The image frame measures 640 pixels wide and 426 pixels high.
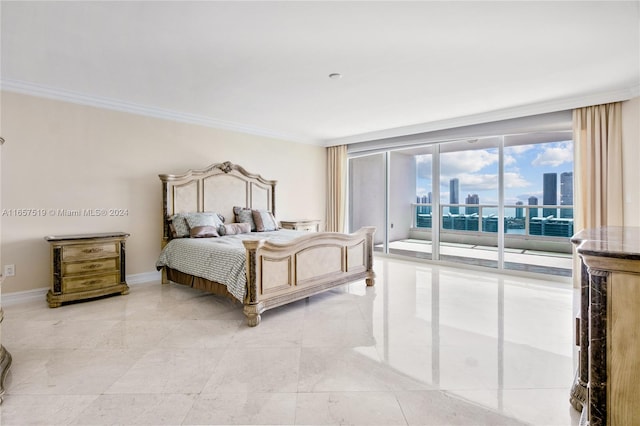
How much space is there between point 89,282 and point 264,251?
7.29 ft

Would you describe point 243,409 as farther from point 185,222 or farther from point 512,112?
point 512,112

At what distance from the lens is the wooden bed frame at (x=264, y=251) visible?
3057 mm

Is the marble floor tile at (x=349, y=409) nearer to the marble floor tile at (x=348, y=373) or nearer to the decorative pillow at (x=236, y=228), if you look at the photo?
the marble floor tile at (x=348, y=373)

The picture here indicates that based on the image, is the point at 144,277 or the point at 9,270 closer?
the point at 9,270

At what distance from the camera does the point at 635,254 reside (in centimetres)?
Answer: 105

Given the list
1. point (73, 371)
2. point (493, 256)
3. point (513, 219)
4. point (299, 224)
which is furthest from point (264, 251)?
point (493, 256)

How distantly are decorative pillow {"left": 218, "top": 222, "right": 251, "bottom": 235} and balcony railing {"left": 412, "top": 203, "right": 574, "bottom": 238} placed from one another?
133 inches

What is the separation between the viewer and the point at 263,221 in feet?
17.0

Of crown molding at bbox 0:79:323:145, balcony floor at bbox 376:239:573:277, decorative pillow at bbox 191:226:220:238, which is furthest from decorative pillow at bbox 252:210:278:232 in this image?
balcony floor at bbox 376:239:573:277

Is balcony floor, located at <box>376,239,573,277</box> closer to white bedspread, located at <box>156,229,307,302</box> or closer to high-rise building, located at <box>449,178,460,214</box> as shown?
high-rise building, located at <box>449,178,460,214</box>

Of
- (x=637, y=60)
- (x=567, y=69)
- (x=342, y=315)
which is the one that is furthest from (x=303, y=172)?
(x=637, y=60)

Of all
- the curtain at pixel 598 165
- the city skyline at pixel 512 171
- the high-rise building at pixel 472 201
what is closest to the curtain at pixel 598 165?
the curtain at pixel 598 165

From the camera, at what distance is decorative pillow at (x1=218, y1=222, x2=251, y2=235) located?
459 centimetres

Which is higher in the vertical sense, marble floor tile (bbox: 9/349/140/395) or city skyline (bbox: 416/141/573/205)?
city skyline (bbox: 416/141/573/205)
